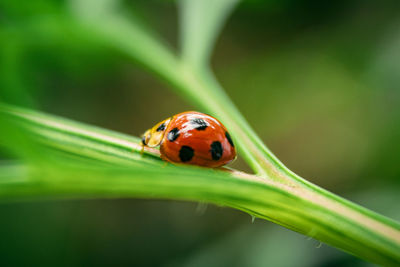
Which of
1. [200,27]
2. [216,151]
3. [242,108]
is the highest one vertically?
[242,108]

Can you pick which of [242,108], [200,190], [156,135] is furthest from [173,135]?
[242,108]

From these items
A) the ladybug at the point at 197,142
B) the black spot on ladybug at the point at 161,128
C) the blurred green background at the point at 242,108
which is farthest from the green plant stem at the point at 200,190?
the blurred green background at the point at 242,108

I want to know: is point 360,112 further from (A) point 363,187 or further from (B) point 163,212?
Answer: (B) point 163,212

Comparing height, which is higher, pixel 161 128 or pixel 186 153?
pixel 161 128

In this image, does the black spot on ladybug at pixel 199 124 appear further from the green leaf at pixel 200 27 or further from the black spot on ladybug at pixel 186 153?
the green leaf at pixel 200 27

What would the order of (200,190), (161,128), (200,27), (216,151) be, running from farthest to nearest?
(200,27) → (161,128) → (216,151) → (200,190)

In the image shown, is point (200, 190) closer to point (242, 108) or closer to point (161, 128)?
point (161, 128)

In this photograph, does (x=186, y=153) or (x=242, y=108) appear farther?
(x=242, y=108)
